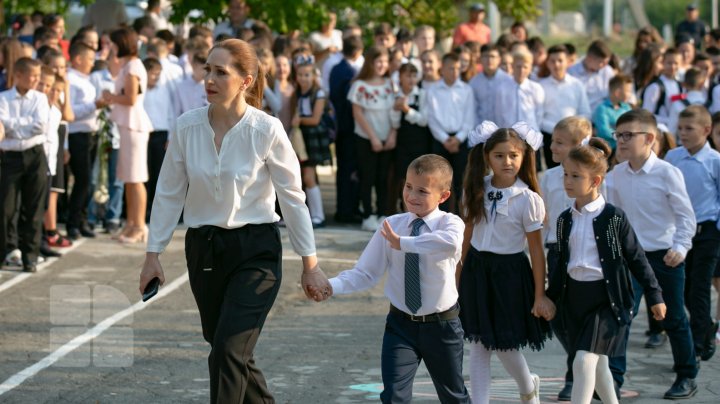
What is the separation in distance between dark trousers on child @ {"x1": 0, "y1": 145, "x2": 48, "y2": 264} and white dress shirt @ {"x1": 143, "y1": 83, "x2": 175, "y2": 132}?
97.2 inches

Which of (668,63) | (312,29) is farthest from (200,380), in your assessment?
(312,29)

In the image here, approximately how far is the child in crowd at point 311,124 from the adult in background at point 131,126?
1.87 m

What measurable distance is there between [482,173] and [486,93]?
23.0ft

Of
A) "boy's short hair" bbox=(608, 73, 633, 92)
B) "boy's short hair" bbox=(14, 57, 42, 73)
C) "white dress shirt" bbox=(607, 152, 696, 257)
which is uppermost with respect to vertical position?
"boy's short hair" bbox=(14, 57, 42, 73)

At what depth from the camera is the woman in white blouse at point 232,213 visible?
241 inches

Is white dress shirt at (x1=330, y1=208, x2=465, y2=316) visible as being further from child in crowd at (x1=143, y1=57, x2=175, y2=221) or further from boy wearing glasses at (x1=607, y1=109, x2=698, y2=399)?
child in crowd at (x1=143, y1=57, x2=175, y2=221)

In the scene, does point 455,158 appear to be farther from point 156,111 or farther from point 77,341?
point 77,341

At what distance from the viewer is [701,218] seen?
8.95m

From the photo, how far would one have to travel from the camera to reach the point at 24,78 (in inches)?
456

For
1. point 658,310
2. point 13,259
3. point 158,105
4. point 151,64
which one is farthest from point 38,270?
point 658,310

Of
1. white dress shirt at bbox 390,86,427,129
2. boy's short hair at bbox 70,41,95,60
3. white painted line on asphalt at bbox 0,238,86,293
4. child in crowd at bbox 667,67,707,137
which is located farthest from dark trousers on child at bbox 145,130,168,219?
child in crowd at bbox 667,67,707,137

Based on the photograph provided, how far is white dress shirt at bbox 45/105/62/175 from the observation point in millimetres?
11886

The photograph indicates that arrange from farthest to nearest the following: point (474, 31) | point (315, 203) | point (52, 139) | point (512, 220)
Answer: point (474, 31) → point (315, 203) → point (52, 139) → point (512, 220)

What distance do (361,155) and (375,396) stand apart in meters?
7.14
